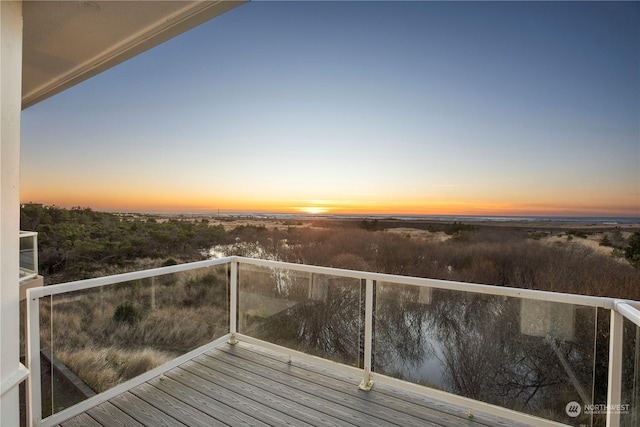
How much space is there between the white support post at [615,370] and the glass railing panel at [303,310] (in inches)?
68.0

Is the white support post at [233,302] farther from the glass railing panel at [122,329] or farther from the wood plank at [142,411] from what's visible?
the wood plank at [142,411]

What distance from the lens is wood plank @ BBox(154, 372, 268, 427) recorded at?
2363 millimetres

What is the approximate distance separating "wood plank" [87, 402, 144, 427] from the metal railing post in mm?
332

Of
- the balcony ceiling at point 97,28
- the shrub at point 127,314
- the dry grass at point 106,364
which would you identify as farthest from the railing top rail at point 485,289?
the balcony ceiling at point 97,28

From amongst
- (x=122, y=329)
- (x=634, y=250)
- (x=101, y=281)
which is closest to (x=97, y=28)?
(x=101, y=281)

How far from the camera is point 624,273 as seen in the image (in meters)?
6.39

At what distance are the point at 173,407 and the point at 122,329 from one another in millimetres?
768

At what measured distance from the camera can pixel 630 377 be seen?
193 cm

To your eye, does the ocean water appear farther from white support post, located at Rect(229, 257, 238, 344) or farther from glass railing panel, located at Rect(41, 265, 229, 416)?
glass railing panel, located at Rect(41, 265, 229, 416)

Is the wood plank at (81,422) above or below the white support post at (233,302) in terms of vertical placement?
below

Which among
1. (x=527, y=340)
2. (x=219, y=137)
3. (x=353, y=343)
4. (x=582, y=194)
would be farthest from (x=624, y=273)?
(x=219, y=137)

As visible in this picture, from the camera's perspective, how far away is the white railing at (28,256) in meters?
5.86

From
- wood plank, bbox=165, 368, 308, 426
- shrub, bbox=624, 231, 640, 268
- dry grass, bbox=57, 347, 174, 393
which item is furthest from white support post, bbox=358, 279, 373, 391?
shrub, bbox=624, 231, 640, 268

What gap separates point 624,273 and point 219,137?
8508 millimetres
